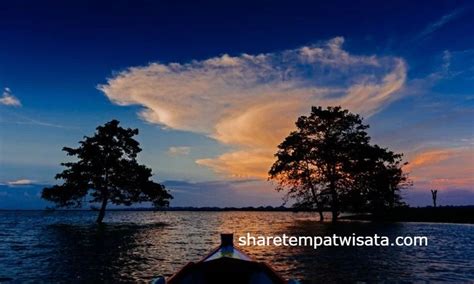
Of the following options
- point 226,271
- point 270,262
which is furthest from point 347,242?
point 226,271

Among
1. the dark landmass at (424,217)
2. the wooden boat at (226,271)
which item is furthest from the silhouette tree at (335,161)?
the wooden boat at (226,271)

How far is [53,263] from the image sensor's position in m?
19.9

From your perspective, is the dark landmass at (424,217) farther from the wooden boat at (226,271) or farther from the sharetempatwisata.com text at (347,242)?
the wooden boat at (226,271)

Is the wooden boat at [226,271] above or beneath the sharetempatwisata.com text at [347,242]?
above

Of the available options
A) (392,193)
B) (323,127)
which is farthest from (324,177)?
(392,193)

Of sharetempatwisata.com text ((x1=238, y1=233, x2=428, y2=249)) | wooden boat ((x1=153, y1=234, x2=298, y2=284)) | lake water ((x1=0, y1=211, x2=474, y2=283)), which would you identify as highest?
wooden boat ((x1=153, y1=234, x2=298, y2=284))

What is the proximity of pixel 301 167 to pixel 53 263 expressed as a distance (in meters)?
39.0

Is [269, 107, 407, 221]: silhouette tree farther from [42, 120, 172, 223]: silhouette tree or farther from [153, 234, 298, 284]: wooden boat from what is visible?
[153, 234, 298, 284]: wooden boat

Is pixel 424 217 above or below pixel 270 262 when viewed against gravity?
above

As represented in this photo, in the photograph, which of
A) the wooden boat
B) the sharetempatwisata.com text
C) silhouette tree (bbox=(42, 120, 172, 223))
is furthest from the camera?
silhouette tree (bbox=(42, 120, 172, 223))

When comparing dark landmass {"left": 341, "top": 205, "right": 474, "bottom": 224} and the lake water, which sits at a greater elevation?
dark landmass {"left": 341, "top": 205, "right": 474, "bottom": 224}

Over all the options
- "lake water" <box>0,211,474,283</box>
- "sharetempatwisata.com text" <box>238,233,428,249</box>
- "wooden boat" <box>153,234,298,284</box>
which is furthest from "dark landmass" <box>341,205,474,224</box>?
"wooden boat" <box>153,234,298,284</box>

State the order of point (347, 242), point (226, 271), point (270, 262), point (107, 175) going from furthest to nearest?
point (107, 175) < point (347, 242) < point (270, 262) < point (226, 271)

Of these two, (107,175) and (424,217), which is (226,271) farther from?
(424,217)
